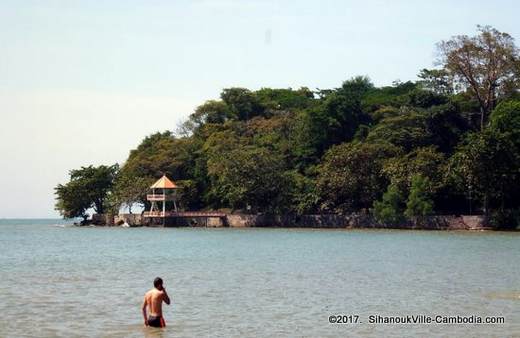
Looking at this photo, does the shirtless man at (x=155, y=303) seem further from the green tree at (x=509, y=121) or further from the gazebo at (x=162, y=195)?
the gazebo at (x=162, y=195)

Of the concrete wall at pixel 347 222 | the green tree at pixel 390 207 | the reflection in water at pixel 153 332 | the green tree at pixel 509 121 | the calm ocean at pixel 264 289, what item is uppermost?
the green tree at pixel 509 121

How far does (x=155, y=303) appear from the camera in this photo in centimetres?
2056

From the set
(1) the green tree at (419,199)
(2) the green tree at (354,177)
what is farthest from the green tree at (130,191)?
(1) the green tree at (419,199)

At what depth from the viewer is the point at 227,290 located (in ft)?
99.0

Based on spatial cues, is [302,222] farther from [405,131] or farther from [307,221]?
[405,131]

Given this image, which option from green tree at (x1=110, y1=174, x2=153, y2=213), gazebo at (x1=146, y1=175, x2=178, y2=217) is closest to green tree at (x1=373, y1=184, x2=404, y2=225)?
gazebo at (x1=146, y1=175, x2=178, y2=217)

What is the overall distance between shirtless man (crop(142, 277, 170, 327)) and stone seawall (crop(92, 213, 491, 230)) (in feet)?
196

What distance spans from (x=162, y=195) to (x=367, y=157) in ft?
88.9

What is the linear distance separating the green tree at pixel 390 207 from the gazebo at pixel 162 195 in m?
28.2

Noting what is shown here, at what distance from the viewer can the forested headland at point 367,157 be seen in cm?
7788

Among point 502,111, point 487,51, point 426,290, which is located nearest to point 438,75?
point 487,51

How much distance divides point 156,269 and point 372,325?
19.3 metres

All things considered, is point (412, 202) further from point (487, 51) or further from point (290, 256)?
point (290, 256)

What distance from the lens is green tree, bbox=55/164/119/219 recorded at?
4220 inches
